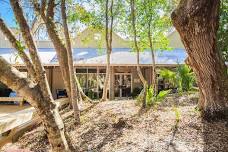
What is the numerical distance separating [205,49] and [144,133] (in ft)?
8.55

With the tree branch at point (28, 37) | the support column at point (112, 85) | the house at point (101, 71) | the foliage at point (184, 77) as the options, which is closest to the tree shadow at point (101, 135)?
the tree branch at point (28, 37)

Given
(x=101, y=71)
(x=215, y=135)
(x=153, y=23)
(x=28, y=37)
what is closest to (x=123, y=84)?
(x=101, y=71)

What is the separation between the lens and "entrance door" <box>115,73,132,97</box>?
90.0 feet

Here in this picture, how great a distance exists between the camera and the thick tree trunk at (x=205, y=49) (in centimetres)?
815

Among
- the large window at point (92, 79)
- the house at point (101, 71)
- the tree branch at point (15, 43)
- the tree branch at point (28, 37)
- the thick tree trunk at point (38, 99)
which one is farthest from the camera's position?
the large window at point (92, 79)

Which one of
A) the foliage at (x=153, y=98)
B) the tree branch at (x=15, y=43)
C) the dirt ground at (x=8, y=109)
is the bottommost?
the dirt ground at (x=8, y=109)

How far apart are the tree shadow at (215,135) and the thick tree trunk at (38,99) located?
177 inches

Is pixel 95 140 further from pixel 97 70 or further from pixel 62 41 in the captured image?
pixel 97 70

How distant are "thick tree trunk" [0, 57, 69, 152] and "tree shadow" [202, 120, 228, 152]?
4490mm

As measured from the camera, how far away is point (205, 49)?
28.4 ft

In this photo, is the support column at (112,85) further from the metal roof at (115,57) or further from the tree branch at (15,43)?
the tree branch at (15,43)

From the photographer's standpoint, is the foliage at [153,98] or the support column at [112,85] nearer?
the foliage at [153,98]

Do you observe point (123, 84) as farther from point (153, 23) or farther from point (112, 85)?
point (153, 23)

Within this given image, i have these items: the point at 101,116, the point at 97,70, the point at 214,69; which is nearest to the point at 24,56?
the point at 214,69
